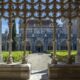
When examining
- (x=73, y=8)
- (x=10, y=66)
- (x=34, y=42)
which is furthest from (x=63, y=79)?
(x=34, y=42)

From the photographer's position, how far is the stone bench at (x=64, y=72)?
5840 mm

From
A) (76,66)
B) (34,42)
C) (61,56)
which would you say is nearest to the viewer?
(76,66)

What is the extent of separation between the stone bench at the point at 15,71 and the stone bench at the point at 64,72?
1.90 ft

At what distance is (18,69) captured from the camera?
19.3ft

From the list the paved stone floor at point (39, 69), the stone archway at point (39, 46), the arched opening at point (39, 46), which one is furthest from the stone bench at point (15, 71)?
the arched opening at point (39, 46)

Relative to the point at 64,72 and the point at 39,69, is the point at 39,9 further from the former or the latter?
the point at 39,69

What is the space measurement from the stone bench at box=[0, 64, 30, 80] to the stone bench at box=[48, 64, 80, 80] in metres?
0.58

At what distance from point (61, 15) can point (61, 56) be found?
29.0 ft

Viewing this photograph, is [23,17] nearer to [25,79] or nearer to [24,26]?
[24,26]

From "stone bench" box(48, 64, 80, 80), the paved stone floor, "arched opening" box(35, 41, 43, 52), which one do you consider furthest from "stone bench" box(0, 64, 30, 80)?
"arched opening" box(35, 41, 43, 52)

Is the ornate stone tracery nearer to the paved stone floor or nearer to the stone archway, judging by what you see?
the paved stone floor

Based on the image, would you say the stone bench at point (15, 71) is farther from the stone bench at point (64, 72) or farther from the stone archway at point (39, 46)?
the stone archway at point (39, 46)

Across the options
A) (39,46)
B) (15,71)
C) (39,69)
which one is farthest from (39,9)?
(39,46)

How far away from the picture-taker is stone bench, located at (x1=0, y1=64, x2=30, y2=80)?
5863 millimetres
